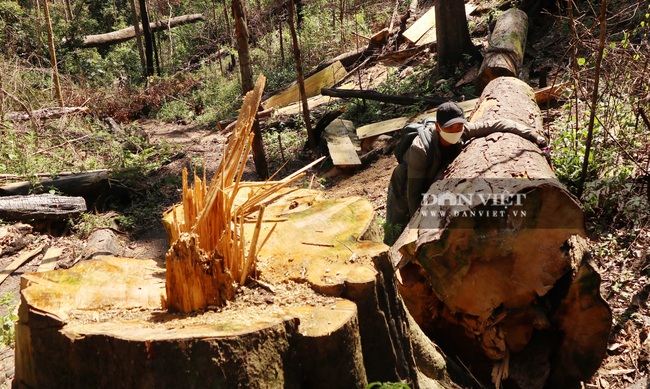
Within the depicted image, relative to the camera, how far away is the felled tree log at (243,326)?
2.41 m

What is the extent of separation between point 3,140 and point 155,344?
28.8 feet

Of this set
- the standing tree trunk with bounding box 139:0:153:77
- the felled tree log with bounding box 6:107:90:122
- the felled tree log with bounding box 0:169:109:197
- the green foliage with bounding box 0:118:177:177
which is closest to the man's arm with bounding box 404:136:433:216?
the felled tree log with bounding box 0:169:109:197

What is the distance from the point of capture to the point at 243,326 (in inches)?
98.5

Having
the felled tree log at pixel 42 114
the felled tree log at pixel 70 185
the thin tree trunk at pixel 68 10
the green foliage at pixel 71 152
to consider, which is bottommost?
the felled tree log at pixel 70 185

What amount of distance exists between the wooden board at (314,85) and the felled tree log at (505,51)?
4173 millimetres

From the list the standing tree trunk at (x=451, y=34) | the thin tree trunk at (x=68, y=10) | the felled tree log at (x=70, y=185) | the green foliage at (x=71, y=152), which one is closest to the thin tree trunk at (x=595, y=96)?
the standing tree trunk at (x=451, y=34)

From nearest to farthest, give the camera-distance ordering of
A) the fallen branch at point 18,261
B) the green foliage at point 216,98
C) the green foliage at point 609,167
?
1. the green foliage at point 609,167
2. the fallen branch at point 18,261
3. the green foliage at point 216,98

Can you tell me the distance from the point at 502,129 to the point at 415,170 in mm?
827

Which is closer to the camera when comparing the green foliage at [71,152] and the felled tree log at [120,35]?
the green foliage at [71,152]

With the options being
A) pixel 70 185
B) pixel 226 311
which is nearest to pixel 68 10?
pixel 70 185

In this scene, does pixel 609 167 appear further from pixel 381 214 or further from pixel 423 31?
pixel 423 31

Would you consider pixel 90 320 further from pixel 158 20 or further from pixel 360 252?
pixel 158 20

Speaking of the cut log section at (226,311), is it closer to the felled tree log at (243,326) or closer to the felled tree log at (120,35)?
the felled tree log at (243,326)

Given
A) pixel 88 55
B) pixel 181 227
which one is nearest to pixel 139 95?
pixel 88 55
